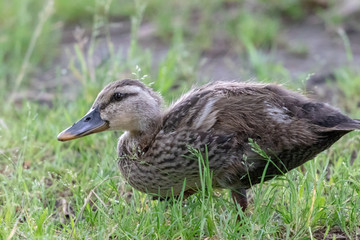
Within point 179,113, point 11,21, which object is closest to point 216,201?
point 179,113

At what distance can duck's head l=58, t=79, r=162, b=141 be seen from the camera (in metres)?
4.11

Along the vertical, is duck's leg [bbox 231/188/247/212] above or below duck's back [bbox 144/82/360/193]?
below

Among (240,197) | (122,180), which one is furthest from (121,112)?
(240,197)

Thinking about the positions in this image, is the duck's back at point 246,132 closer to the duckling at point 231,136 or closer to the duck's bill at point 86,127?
the duckling at point 231,136

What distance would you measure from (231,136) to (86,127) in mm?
980

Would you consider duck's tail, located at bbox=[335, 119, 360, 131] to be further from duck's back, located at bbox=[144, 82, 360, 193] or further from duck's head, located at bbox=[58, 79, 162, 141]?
duck's head, located at bbox=[58, 79, 162, 141]

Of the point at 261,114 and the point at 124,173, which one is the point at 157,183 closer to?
the point at 124,173

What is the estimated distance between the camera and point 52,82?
7.26m

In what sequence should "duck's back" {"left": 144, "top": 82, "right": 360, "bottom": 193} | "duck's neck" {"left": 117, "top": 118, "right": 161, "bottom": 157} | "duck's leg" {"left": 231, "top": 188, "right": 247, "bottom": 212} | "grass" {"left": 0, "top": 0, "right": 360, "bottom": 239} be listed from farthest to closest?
"duck's neck" {"left": 117, "top": 118, "right": 161, "bottom": 157} → "duck's leg" {"left": 231, "top": 188, "right": 247, "bottom": 212} → "duck's back" {"left": 144, "top": 82, "right": 360, "bottom": 193} → "grass" {"left": 0, "top": 0, "right": 360, "bottom": 239}

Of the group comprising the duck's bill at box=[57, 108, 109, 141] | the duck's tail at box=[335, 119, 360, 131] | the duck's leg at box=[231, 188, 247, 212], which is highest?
the duck's bill at box=[57, 108, 109, 141]

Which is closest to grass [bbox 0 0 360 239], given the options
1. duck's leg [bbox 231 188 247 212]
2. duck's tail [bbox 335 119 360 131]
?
duck's leg [bbox 231 188 247 212]

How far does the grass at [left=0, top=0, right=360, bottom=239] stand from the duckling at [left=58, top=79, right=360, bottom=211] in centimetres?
11

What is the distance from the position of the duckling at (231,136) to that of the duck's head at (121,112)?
0.07 ft

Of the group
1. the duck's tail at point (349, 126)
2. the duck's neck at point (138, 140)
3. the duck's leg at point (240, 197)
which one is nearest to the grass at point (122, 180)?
the duck's leg at point (240, 197)
